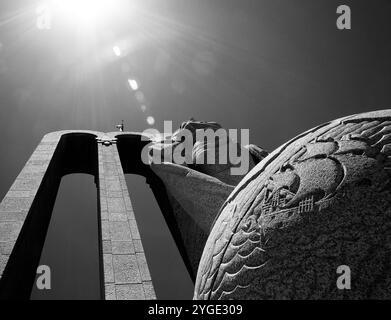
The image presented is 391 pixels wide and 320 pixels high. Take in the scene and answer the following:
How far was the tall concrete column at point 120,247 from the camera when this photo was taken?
13.7 ft

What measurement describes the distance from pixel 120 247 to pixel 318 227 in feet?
12.3

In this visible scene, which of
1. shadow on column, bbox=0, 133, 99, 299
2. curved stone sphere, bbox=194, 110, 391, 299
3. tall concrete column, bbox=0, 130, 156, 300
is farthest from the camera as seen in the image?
shadow on column, bbox=0, 133, 99, 299

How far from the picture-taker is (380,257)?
1642mm

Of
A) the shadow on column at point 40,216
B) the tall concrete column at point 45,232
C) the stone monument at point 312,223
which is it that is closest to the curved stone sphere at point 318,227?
the stone monument at point 312,223

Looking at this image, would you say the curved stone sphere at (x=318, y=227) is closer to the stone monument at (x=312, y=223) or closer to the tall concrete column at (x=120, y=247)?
the stone monument at (x=312, y=223)

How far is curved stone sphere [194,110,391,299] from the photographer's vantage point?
167 cm

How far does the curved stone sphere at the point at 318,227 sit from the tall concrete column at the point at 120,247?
7.06ft

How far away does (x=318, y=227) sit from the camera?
1.78m

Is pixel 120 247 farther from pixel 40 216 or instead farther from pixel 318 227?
pixel 318 227

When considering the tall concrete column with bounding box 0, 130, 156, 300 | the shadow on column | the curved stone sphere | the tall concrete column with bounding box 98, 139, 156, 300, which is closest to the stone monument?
the curved stone sphere

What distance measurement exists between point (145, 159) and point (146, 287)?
6.07m

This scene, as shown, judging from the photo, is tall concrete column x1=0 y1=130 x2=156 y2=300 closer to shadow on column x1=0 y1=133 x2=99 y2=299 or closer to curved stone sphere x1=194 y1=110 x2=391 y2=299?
shadow on column x1=0 y1=133 x2=99 y2=299

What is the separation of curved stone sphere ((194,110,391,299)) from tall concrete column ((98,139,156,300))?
2.15 m
